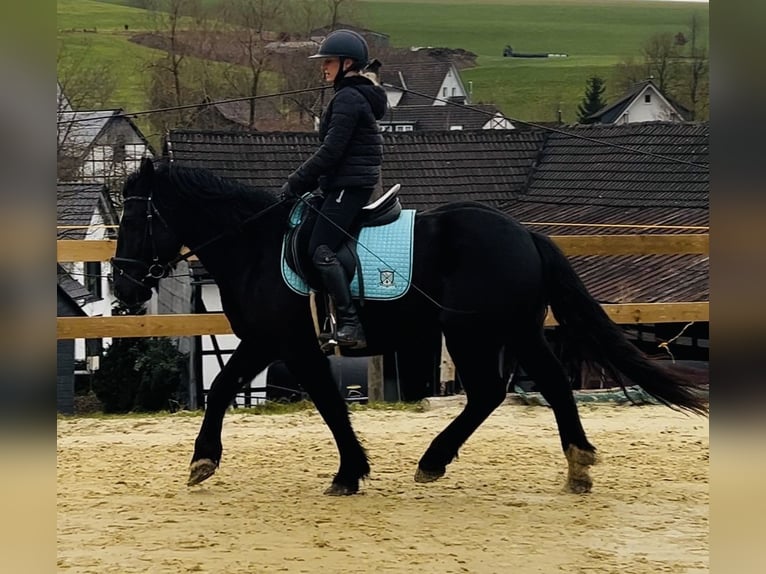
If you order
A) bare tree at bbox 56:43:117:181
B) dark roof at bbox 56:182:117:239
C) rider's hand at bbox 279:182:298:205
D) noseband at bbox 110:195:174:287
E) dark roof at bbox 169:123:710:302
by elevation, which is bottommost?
noseband at bbox 110:195:174:287

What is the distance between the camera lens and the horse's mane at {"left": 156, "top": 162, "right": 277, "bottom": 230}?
5973mm

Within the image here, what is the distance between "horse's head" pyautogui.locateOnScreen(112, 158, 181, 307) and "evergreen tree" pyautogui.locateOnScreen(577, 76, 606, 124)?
35.8m

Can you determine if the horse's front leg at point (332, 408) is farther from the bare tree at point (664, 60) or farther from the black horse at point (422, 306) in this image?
the bare tree at point (664, 60)

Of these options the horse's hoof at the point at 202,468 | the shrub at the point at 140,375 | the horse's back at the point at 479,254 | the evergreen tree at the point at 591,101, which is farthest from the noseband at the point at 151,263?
the evergreen tree at the point at 591,101

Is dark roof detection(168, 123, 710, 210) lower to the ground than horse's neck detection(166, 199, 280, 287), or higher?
higher

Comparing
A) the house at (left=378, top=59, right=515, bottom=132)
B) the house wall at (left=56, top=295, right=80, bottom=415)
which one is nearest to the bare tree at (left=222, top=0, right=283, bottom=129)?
the house at (left=378, top=59, right=515, bottom=132)

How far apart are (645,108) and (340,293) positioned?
117 ft

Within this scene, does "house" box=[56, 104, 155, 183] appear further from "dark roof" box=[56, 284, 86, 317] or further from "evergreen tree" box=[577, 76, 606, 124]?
"evergreen tree" box=[577, 76, 606, 124]

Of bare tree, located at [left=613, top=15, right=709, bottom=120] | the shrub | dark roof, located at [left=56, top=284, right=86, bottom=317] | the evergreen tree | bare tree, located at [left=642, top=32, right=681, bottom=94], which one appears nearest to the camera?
dark roof, located at [left=56, top=284, right=86, bottom=317]

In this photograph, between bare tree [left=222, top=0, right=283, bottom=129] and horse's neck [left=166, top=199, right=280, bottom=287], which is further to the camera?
bare tree [left=222, top=0, right=283, bottom=129]

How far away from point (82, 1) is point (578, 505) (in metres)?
31.6

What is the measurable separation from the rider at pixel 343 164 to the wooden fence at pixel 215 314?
2606 mm

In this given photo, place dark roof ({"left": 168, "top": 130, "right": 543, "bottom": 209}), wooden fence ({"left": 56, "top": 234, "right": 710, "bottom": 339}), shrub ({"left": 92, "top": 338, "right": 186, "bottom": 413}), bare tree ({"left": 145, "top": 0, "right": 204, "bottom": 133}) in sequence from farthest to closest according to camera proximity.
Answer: bare tree ({"left": 145, "top": 0, "right": 204, "bottom": 133}) → dark roof ({"left": 168, "top": 130, "right": 543, "bottom": 209}) → shrub ({"left": 92, "top": 338, "right": 186, "bottom": 413}) → wooden fence ({"left": 56, "top": 234, "right": 710, "bottom": 339})
